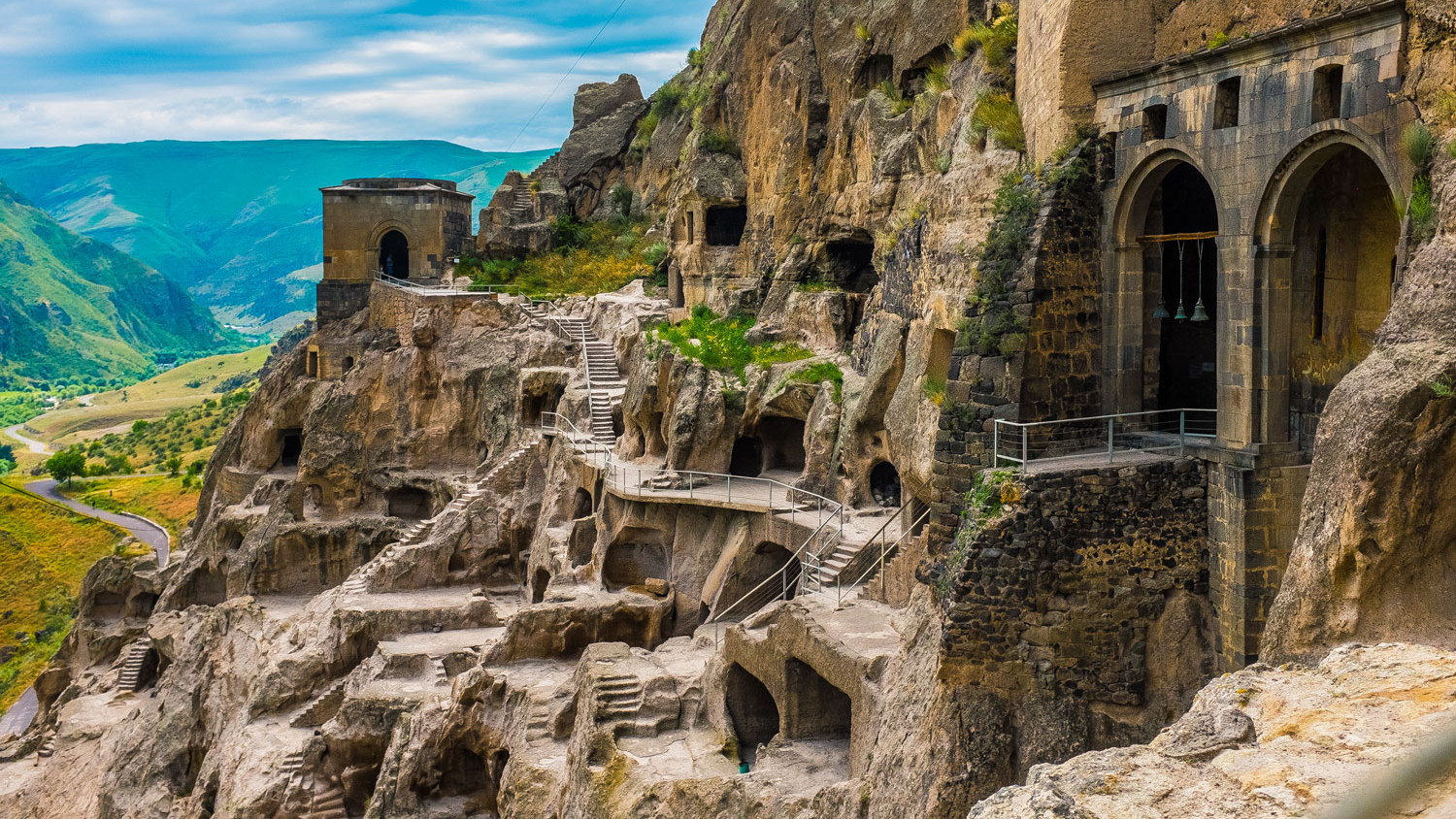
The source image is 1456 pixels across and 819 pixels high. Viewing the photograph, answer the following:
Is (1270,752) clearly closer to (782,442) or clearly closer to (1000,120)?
(1000,120)

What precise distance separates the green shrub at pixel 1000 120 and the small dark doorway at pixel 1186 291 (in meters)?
2.32

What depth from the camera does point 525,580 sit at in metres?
33.1

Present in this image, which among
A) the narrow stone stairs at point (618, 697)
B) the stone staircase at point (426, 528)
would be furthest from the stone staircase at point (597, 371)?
the narrow stone stairs at point (618, 697)

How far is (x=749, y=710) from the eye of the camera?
64.3ft

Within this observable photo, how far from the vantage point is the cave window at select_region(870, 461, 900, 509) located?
81.8ft

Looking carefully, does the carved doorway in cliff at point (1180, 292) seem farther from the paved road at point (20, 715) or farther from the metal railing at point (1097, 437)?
the paved road at point (20, 715)

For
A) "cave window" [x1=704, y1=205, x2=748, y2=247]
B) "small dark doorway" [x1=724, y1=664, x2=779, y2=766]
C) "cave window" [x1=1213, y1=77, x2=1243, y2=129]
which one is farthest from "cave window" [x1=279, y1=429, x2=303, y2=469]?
"cave window" [x1=1213, y1=77, x2=1243, y2=129]

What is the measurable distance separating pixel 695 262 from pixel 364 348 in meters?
13.2

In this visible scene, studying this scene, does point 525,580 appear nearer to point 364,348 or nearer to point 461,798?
point 461,798

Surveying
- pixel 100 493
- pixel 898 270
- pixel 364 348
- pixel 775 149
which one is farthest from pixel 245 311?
pixel 898 270

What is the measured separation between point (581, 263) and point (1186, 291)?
34.7 metres

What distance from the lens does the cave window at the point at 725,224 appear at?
3988 centimetres

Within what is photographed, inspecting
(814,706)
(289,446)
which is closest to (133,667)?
(289,446)

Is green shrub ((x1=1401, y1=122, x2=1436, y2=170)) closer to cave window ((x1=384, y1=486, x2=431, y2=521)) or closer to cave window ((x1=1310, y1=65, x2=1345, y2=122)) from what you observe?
cave window ((x1=1310, y1=65, x2=1345, y2=122))
